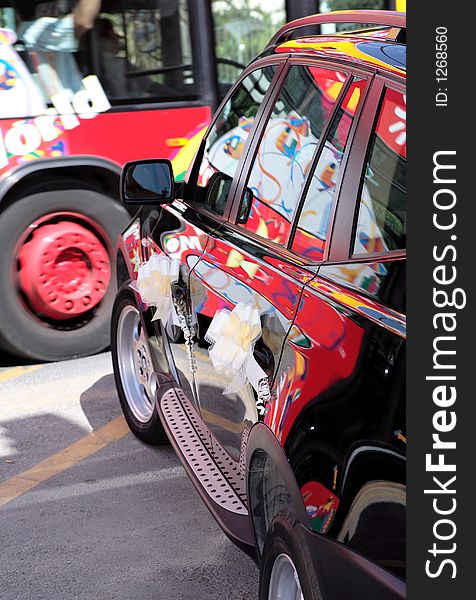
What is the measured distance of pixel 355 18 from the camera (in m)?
2.92

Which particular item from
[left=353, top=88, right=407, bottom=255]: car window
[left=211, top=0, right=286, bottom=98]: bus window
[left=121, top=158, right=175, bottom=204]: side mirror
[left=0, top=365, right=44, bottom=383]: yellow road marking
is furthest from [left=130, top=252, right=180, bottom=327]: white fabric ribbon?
[left=211, top=0, right=286, bottom=98]: bus window

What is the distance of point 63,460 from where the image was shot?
4.49 m

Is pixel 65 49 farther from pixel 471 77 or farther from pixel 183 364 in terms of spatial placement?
pixel 471 77

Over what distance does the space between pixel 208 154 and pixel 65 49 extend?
2.29m

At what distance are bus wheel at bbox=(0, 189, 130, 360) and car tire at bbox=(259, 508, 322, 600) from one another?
3.75 meters

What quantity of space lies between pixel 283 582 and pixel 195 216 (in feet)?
5.62

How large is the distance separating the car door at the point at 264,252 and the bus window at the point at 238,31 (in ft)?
10.4

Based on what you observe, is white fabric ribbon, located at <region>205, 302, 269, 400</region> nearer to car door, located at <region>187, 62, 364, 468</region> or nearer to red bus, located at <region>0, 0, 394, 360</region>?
car door, located at <region>187, 62, 364, 468</region>

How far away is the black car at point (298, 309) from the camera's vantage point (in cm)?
199

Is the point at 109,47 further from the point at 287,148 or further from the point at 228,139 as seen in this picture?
the point at 287,148

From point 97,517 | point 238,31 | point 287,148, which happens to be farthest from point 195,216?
point 238,31

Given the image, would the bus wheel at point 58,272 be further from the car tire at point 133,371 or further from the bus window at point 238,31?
the car tire at point 133,371

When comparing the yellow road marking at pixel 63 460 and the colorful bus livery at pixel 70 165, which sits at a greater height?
the colorful bus livery at pixel 70 165

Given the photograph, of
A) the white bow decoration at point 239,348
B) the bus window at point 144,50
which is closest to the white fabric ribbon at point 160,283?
the white bow decoration at point 239,348
